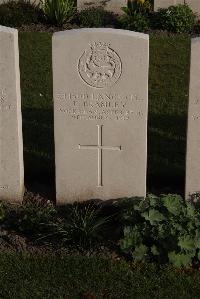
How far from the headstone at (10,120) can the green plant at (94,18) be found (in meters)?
7.16

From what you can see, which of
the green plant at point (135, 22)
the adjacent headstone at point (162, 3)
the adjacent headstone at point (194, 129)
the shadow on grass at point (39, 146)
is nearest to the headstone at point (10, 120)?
the shadow on grass at point (39, 146)

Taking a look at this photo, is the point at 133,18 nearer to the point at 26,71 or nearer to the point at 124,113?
the point at 26,71

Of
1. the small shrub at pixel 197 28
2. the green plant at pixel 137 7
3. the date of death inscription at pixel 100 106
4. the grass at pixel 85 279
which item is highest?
the green plant at pixel 137 7

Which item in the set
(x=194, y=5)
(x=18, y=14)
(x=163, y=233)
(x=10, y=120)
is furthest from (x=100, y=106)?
(x=194, y=5)

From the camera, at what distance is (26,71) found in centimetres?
1176

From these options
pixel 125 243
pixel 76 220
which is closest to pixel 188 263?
pixel 125 243

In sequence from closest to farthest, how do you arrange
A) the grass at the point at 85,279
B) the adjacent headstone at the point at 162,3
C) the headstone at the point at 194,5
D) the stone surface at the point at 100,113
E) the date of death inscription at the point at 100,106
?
the grass at the point at 85,279, the stone surface at the point at 100,113, the date of death inscription at the point at 100,106, the adjacent headstone at the point at 162,3, the headstone at the point at 194,5

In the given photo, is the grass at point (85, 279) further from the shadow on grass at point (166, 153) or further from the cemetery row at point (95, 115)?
the shadow on grass at point (166, 153)

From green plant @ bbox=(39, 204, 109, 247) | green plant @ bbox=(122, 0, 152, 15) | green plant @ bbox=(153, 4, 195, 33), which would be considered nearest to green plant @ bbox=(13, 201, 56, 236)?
green plant @ bbox=(39, 204, 109, 247)

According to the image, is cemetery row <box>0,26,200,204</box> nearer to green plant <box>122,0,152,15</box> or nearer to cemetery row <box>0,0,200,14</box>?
green plant <box>122,0,152,15</box>

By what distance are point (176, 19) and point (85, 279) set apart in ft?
27.7

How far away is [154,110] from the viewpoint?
1007 centimetres

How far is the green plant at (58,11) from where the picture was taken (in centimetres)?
1384

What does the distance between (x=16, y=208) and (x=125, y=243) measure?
1477mm
